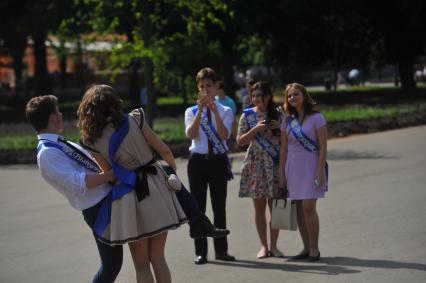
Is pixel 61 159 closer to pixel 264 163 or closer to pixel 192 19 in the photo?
pixel 264 163

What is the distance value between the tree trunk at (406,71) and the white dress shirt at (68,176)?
132 feet

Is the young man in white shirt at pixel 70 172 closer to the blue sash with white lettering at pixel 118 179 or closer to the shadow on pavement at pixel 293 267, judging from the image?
the blue sash with white lettering at pixel 118 179

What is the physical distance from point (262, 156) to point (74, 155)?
358 cm

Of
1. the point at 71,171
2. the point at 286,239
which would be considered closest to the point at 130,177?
the point at 71,171

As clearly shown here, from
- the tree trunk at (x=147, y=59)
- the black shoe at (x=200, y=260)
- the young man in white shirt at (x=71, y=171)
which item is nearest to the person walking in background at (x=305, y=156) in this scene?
the black shoe at (x=200, y=260)

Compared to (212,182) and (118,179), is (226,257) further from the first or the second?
(118,179)

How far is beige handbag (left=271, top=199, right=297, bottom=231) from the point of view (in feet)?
28.7

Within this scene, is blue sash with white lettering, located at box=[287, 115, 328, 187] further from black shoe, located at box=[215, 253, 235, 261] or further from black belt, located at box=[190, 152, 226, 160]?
black shoe, located at box=[215, 253, 235, 261]

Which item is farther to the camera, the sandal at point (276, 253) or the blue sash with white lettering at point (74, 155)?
the sandal at point (276, 253)

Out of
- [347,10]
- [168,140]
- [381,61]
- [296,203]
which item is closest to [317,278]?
[296,203]

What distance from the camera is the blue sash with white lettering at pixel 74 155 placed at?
18.8 ft

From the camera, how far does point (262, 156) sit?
29.8ft

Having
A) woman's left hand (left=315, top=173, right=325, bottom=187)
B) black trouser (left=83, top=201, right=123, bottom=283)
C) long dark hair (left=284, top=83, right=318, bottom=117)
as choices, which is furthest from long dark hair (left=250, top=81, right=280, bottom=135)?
black trouser (left=83, top=201, right=123, bottom=283)

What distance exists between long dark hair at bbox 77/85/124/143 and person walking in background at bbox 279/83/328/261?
334cm
